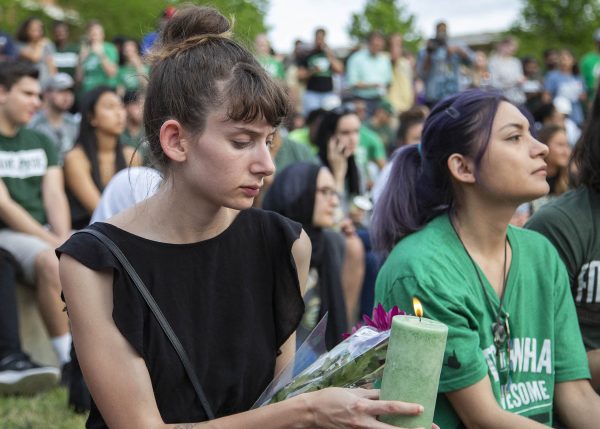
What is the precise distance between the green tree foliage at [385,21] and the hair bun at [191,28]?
3036 cm

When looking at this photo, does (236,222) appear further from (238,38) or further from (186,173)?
(238,38)

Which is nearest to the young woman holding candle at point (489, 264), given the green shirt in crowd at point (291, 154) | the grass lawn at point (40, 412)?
the grass lawn at point (40, 412)

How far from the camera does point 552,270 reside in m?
3.09

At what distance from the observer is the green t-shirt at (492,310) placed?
2.75 meters

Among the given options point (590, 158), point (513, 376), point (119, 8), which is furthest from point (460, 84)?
point (119, 8)

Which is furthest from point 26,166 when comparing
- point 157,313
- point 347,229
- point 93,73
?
point 93,73

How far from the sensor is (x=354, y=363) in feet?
6.61

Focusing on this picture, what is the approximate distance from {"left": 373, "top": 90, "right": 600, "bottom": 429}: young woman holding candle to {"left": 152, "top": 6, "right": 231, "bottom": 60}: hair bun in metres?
1.03

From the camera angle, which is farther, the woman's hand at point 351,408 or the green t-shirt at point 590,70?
the green t-shirt at point 590,70

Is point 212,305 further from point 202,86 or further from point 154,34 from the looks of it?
point 154,34

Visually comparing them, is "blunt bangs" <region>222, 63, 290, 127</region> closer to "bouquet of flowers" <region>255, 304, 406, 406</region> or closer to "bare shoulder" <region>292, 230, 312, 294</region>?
"bare shoulder" <region>292, 230, 312, 294</region>

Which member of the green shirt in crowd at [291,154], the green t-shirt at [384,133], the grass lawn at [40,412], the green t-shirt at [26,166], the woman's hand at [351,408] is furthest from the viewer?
the green t-shirt at [384,133]

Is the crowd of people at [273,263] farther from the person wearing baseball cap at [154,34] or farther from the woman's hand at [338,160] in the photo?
the woman's hand at [338,160]

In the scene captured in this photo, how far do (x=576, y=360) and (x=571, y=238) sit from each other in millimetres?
549
